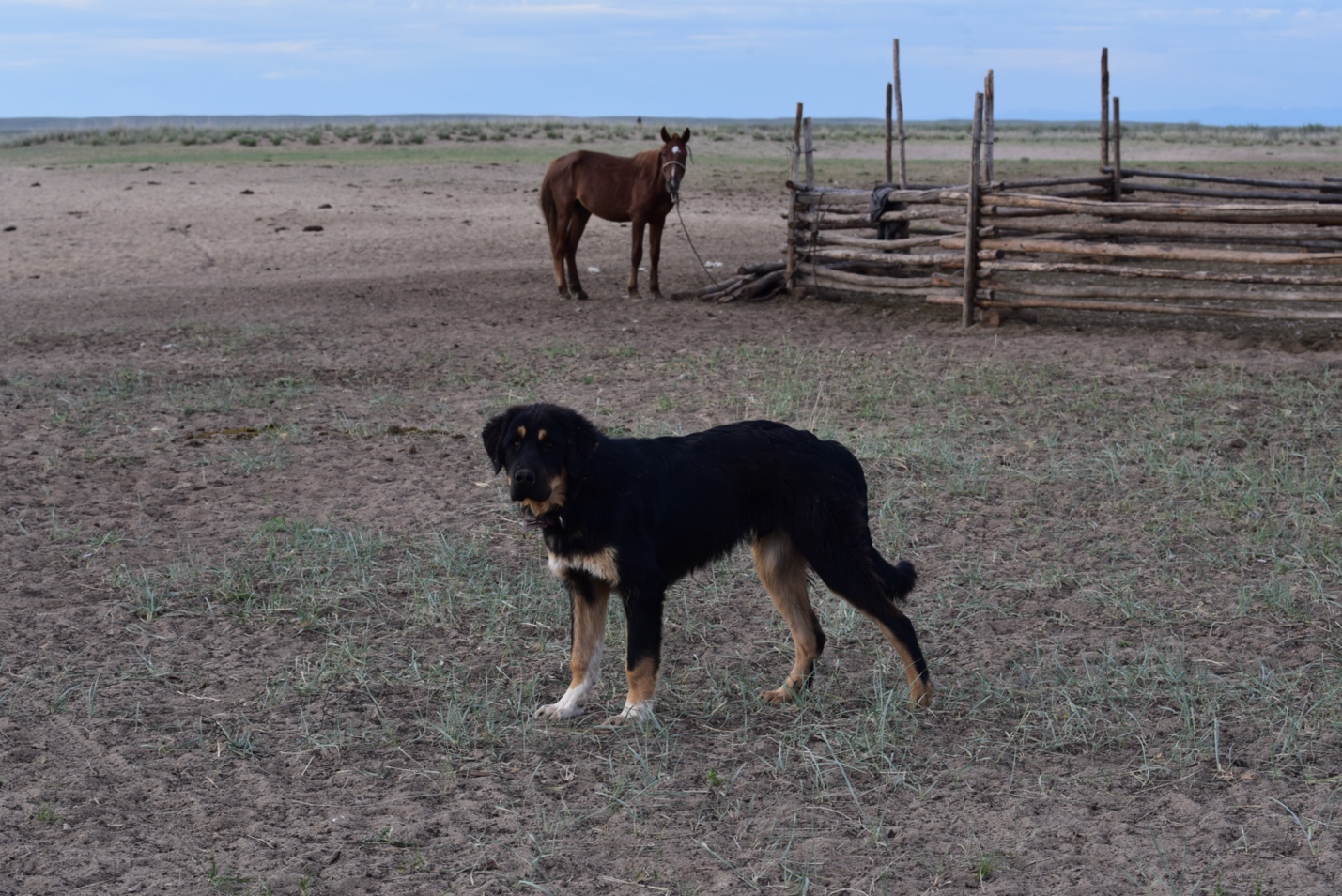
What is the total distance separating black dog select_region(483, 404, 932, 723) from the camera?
13.9 feet

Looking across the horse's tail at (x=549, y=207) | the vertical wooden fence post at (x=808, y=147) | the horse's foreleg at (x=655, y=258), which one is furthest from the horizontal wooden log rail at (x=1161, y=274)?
the horse's tail at (x=549, y=207)

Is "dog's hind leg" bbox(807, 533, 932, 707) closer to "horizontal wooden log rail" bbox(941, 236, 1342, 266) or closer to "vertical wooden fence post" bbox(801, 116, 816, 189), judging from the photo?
"horizontal wooden log rail" bbox(941, 236, 1342, 266)

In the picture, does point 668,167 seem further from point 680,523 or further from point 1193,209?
point 680,523

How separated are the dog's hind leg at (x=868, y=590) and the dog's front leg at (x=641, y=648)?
23.3 inches

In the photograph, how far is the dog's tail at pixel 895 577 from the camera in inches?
177

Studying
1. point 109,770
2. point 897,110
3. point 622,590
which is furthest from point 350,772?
point 897,110

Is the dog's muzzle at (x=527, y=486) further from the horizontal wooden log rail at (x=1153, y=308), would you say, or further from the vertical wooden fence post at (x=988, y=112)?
the vertical wooden fence post at (x=988, y=112)

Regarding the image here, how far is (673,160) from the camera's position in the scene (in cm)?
1440

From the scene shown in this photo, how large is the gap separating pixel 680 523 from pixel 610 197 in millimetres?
11061

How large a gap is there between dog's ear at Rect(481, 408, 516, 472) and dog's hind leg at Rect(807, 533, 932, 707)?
113 centimetres

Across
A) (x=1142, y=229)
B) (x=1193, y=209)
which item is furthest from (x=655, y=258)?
(x=1193, y=209)

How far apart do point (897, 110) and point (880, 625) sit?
1570 cm

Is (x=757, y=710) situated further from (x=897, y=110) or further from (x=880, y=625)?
(x=897, y=110)

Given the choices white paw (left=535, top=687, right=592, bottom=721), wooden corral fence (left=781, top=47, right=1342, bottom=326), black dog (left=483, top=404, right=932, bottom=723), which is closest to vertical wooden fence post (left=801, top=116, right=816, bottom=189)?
wooden corral fence (left=781, top=47, right=1342, bottom=326)
